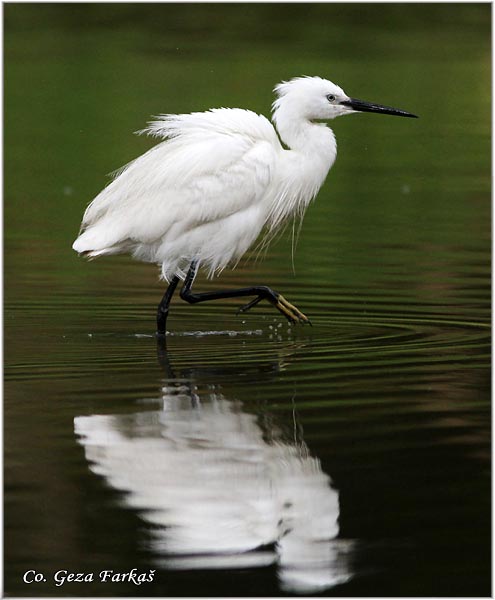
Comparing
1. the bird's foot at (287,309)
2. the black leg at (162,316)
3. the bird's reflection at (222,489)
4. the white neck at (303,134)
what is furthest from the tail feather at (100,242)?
the bird's reflection at (222,489)

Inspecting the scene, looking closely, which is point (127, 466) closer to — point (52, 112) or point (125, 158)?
point (125, 158)

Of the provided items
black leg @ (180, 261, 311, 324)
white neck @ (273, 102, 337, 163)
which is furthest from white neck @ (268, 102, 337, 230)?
black leg @ (180, 261, 311, 324)

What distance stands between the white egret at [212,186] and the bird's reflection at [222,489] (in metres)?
2.06

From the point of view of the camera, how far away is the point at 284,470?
5227 mm

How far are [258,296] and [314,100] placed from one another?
121cm

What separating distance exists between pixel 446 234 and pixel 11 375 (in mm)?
6177

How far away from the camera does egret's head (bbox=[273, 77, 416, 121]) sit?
27.2ft

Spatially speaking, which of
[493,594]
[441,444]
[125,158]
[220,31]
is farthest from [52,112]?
[493,594]

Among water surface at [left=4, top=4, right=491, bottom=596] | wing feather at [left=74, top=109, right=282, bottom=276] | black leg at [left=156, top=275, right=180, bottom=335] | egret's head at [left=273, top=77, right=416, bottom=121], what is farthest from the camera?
egret's head at [left=273, top=77, right=416, bottom=121]

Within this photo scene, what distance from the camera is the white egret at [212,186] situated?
7.99 meters

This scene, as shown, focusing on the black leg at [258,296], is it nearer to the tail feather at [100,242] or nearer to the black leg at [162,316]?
the black leg at [162,316]

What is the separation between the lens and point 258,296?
329 inches

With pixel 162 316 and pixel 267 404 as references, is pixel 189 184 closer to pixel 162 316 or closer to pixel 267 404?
pixel 162 316

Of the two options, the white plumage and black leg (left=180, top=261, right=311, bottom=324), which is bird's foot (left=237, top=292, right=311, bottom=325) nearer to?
black leg (left=180, top=261, right=311, bottom=324)
